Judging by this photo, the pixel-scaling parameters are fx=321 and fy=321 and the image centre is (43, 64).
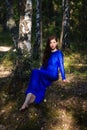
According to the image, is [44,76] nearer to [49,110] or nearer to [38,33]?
[49,110]

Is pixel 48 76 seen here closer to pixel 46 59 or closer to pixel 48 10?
pixel 46 59

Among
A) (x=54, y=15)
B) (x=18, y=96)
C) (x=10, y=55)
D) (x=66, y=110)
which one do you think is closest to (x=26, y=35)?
(x=18, y=96)

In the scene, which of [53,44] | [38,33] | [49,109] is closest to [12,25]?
[38,33]

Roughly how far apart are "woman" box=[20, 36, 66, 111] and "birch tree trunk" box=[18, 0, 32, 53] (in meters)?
0.99

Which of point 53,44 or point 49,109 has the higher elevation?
point 53,44

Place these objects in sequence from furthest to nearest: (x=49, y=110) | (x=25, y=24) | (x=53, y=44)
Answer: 1. (x=25, y=24)
2. (x=53, y=44)
3. (x=49, y=110)

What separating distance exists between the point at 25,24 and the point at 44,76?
2008 mm

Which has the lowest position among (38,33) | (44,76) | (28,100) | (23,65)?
(38,33)

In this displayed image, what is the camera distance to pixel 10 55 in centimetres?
1873

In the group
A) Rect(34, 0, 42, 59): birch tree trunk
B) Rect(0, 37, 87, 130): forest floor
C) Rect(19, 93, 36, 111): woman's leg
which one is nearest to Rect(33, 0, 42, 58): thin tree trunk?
Rect(34, 0, 42, 59): birch tree trunk

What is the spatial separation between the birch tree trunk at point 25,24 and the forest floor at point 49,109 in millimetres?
1213

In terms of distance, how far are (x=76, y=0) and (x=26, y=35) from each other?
1888 cm

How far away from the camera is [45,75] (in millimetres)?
9727

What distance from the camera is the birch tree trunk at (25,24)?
1061cm
